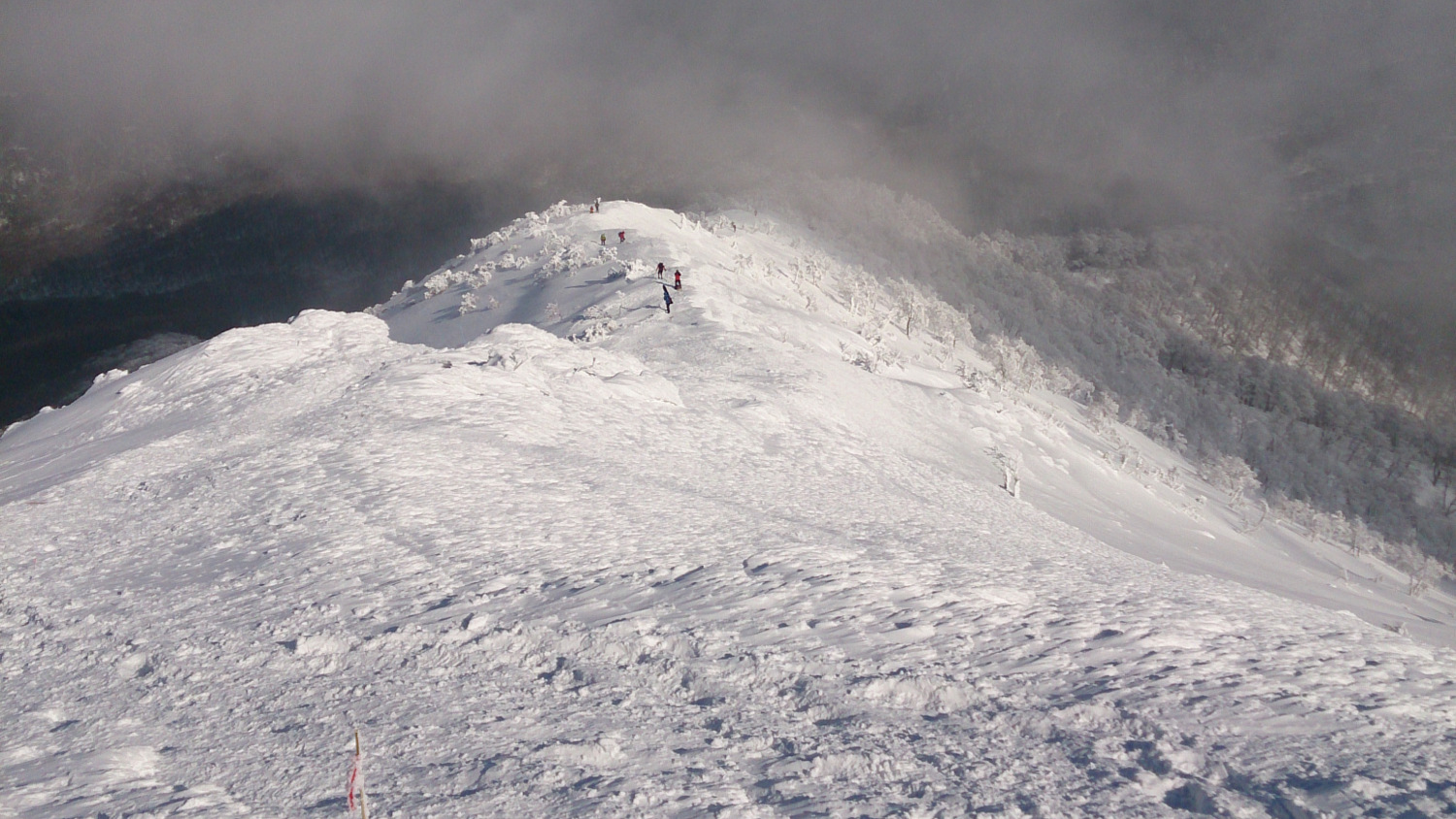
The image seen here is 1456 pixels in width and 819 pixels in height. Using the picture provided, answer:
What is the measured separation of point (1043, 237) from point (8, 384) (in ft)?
352

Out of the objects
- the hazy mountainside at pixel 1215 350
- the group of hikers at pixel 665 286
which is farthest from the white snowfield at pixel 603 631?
the hazy mountainside at pixel 1215 350

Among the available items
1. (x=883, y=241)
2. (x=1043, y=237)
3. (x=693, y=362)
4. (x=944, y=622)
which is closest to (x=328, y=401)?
(x=693, y=362)

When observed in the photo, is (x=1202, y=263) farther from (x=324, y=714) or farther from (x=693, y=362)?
(x=324, y=714)

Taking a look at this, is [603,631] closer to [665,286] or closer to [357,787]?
[357,787]

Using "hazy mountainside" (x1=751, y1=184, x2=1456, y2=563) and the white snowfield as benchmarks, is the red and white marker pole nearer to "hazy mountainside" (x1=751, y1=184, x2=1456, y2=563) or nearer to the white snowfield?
the white snowfield

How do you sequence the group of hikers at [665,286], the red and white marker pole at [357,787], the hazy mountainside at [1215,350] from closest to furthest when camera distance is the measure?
the red and white marker pole at [357,787], the group of hikers at [665,286], the hazy mountainside at [1215,350]

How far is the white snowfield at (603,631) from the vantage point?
16.6 ft

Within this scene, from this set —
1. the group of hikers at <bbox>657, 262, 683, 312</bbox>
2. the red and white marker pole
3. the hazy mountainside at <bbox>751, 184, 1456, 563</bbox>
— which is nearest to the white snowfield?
the red and white marker pole

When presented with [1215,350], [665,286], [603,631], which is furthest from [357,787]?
[1215,350]

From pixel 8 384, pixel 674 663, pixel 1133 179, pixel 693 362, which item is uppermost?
pixel 1133 179

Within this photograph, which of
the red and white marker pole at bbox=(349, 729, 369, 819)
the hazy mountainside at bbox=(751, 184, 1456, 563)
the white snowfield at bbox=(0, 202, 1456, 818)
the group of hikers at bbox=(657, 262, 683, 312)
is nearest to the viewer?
the red and white marker pole at bbox=(349, 729, 369, 819)

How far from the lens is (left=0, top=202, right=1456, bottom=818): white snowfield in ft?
16.6

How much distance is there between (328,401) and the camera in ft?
47.0

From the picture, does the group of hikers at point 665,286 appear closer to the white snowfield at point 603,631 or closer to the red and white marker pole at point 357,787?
the white snowfield at point 603,631
